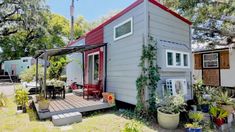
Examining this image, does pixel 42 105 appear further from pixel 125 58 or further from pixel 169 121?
pixel 169 121

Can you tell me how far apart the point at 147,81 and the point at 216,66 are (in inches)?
328

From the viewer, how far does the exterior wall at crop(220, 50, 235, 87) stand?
10867 millimetres

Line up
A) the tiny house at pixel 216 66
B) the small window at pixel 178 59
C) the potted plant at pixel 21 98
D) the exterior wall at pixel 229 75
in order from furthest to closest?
the tiny house at pixel 216 66, the exterior wall at pixel 229 75, the potted plant at pixel 21 98, the small window at pixel 178 59

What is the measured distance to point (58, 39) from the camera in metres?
28.2

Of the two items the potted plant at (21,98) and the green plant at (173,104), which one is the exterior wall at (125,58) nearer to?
the green plant at (173,104)

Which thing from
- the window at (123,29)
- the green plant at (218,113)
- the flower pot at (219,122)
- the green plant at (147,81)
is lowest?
the flower pot at (219,122)

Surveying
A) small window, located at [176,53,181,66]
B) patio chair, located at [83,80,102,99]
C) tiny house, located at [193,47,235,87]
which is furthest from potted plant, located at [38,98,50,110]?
tiny house, located at [193,47,235,87]

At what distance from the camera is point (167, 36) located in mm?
6531

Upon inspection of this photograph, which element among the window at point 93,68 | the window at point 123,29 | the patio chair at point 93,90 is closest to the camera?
the window at point 123,29

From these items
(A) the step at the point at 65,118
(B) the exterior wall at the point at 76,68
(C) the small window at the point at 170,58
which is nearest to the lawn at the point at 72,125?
(A) the step at the point at 65,118

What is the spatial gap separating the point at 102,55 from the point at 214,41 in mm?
6369

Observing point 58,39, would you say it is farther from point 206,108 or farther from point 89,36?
point 206,108

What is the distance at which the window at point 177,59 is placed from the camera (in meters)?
6.12

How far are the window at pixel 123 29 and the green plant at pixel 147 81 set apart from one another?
1.14m
